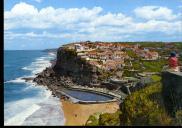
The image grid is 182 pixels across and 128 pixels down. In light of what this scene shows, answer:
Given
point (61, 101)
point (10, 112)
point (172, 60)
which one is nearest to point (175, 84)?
point (172, 60)

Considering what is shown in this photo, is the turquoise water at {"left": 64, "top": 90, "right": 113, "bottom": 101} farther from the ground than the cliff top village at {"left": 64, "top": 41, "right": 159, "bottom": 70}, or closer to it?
closer to it

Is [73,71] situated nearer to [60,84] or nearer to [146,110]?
[60,84]

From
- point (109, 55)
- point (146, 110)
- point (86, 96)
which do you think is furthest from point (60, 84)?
point (146, 110)

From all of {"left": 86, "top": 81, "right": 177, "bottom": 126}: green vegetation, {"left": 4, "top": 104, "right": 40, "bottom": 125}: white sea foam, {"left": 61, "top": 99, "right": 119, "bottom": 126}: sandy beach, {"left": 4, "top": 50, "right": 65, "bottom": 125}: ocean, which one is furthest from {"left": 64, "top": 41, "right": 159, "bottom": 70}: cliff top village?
{"left": 86, "top": 81, "right": 177, "bottom": 126}: green vegetation

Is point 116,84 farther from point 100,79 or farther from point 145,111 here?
point 145,111

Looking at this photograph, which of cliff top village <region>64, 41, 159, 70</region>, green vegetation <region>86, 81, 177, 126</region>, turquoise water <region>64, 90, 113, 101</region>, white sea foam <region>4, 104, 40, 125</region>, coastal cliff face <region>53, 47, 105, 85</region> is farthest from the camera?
cliff top village <region>64, 41, 159, 70</region>

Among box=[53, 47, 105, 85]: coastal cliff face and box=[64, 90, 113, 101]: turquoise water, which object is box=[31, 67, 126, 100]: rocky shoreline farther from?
box=[53, 47, 105, 85]: coastal cliff face

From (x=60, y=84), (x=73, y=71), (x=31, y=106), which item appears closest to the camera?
(x=31, y=106)
